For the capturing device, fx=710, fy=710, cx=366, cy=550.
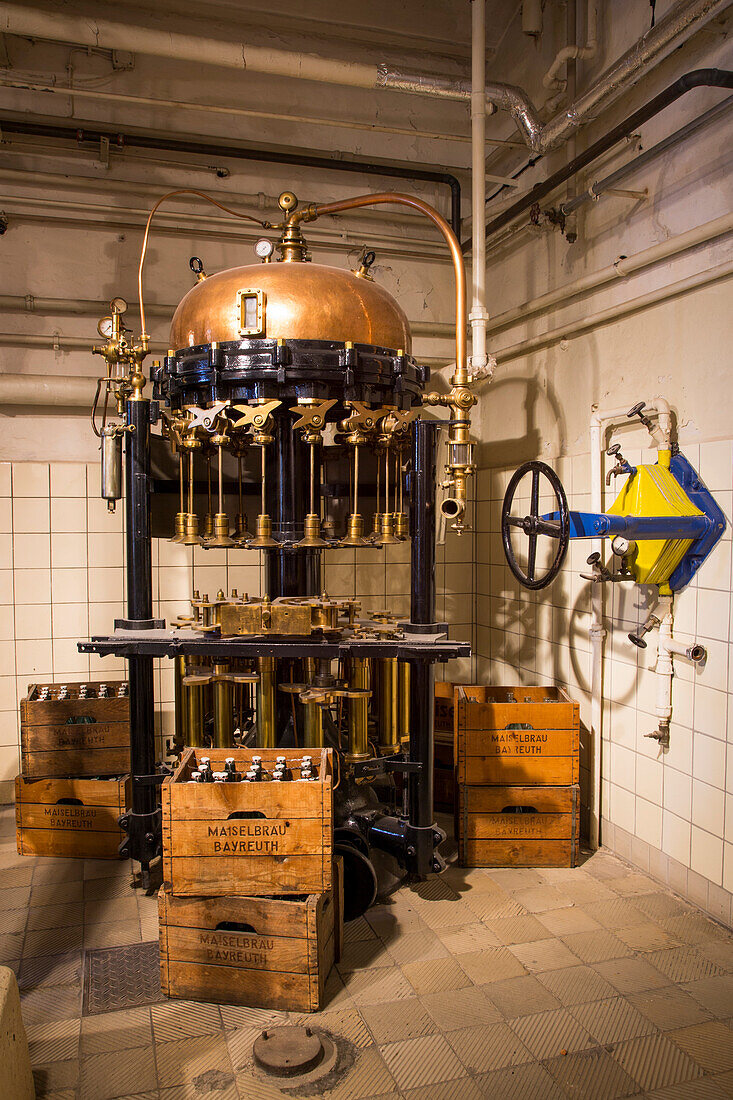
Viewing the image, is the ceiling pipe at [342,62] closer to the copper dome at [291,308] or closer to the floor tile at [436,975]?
the copper dome at [291,308]

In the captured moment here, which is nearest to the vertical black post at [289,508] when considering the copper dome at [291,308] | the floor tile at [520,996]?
the copper dome at [291,308]

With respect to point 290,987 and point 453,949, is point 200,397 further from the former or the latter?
point 453,949

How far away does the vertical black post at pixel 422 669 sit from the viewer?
9.18 feet

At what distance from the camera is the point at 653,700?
301 cm

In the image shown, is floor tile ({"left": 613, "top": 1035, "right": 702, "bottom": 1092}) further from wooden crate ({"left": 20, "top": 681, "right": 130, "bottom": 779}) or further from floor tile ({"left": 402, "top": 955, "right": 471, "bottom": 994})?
wooden crate ({"left": 20, "top": 681, "right": 130, "bottom": 779})

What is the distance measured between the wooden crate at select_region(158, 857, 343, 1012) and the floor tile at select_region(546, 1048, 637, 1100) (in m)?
0.73

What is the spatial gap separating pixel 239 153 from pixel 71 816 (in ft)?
11.8

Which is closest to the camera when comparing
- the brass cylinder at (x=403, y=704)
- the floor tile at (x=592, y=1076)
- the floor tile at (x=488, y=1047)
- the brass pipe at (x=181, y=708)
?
the floor tile at (x=592, y=1076)

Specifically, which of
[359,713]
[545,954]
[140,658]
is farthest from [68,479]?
[545,954]

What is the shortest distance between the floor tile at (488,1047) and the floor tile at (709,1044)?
0.46 m

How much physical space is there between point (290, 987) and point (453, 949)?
0.65m

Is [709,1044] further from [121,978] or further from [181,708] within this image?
[181,708]

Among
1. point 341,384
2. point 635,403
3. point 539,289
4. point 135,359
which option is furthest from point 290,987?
point 539,289

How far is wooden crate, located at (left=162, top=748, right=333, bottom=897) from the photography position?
2.23m
